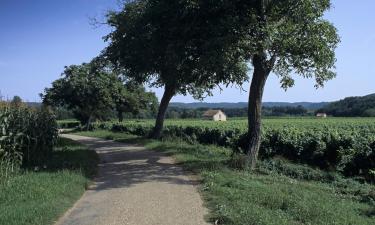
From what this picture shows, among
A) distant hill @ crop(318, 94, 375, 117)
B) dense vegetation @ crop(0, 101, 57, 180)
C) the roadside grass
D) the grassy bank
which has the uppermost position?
distant hill @ crop(318, 94, 375, 117)

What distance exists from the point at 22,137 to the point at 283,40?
31.0ft

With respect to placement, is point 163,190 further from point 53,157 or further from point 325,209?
point 53,157

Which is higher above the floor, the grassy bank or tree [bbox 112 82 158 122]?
tree [bbox 112 82 158 122]

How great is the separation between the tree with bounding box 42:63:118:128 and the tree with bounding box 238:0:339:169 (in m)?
36.6

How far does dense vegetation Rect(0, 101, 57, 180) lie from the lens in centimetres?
1378

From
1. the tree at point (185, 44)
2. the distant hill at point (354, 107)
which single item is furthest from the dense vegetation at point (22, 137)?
the distant hill at point (354, 107)

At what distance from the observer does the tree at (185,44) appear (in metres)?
15.4

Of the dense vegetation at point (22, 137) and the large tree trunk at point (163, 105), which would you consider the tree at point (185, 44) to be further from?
the large tree trunk at point (163, 105)

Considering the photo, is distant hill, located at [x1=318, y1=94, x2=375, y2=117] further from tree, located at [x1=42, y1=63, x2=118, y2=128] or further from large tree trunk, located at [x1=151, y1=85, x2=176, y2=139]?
large tree trunk, located at [x1=151, y1=85, x2=176, y2=139]

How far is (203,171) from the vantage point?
47.3 feet

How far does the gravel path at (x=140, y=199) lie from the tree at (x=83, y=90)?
37910 mm

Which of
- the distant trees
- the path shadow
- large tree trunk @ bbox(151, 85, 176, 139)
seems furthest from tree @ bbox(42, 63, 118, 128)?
the path shadow

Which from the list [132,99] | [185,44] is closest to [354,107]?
[132,99]

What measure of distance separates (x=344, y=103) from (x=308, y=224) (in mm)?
113934
